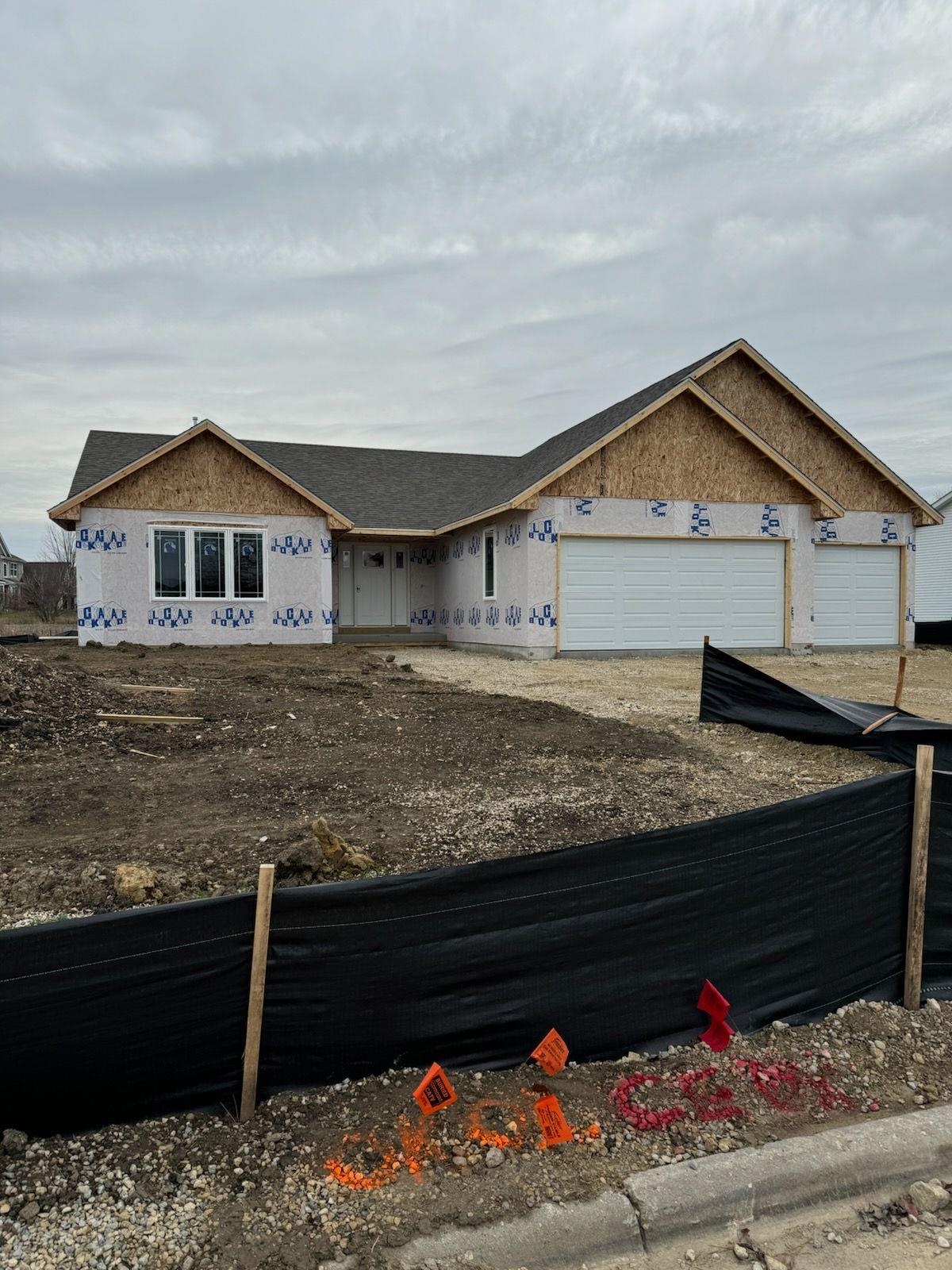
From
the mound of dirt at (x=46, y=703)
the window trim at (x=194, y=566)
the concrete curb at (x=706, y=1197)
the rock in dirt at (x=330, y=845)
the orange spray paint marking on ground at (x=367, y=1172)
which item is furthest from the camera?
the window trim at (x=194, y=566)

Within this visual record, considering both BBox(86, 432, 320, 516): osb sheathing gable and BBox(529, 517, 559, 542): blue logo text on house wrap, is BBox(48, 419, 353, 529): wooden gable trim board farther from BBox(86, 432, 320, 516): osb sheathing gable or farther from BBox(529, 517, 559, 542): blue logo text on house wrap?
BBox(529, 517, 559, 542): blue logo text on house wrap

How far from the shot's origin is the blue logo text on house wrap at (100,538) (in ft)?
56.0

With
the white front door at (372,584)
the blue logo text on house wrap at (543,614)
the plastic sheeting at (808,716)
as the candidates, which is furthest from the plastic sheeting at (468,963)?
the white front door at (372,584)

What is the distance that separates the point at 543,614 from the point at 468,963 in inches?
545

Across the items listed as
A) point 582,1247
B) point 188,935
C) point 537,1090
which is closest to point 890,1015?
point 537,1090

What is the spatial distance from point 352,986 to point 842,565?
62.4ft

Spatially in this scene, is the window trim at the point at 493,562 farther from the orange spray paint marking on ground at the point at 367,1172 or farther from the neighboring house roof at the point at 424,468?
the orange spray paint marking on ground at the point at 367,1172

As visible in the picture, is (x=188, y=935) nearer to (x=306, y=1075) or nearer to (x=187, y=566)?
(x=306, y=1075)

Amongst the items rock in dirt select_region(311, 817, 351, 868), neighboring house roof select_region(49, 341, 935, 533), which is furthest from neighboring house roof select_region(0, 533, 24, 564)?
rock in dirt select_region(311, 817, 351, 868)

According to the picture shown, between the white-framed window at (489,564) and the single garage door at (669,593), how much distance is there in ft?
7.25

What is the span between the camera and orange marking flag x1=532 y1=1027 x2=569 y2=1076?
335 centimetres

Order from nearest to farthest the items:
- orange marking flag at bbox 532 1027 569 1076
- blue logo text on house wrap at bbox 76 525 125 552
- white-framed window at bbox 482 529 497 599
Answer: orange marking flag at bbox 532 1027 569 1076 < blue logo text on house wrap at bbox 76 525 125 552 < white-framed window at bbox 482 529 497 599

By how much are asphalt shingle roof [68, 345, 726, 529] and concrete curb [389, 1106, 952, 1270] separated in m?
14.7

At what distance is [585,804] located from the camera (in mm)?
6387
